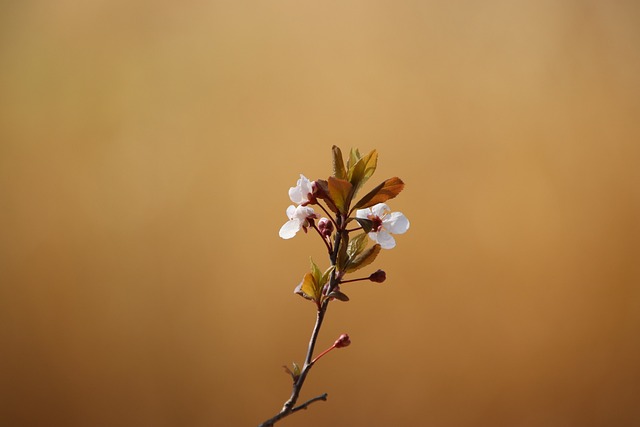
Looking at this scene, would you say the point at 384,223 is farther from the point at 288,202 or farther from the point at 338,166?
the point at 288,202

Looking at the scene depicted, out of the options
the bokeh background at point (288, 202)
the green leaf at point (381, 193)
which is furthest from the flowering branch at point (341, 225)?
the bokeh background at point (288, 202)

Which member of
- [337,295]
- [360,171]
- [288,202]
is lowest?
[337,295]

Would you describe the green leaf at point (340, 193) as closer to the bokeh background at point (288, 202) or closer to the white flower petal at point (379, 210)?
the white flower petal at point (379, 210)

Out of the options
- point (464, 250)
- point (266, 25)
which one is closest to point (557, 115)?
point (464, 250)

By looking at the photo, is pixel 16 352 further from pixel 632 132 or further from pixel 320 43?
pixel 632 132

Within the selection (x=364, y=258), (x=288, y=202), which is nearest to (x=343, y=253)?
(x=364, y=258)

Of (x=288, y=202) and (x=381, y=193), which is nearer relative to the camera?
(x=381, y=193)

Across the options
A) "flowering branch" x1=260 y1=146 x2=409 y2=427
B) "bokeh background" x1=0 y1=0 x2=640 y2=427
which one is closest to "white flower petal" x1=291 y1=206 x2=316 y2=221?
"flowering branch" x1=260 y1=146 x2=409 y2=427

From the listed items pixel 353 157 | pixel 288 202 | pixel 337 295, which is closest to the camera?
pixel 337 295
